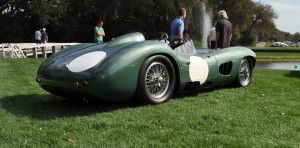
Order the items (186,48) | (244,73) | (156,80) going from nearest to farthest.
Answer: (156,80)
(186,48)
(244,73)

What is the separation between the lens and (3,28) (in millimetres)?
42781

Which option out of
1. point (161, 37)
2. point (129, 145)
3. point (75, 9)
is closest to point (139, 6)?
point (75, 9)

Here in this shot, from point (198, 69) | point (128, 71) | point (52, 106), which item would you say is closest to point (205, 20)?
point (198, 69)

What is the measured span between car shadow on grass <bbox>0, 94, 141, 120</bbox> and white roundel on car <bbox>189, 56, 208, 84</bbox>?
1076 mm

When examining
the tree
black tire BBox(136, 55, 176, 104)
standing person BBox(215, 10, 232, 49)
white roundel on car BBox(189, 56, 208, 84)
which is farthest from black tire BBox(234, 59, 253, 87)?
the tree

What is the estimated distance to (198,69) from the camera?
6.13 meters

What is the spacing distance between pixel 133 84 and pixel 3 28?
1619 inches

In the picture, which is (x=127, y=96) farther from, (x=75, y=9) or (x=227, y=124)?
(x=75, y=9)

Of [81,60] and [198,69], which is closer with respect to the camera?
[81,60]

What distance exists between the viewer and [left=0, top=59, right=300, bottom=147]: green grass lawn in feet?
12.5

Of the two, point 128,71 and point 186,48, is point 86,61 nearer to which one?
point 128,71

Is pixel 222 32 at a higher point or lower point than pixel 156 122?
higher

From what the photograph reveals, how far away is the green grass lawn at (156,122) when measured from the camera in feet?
12.5

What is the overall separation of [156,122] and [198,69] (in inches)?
73.6
